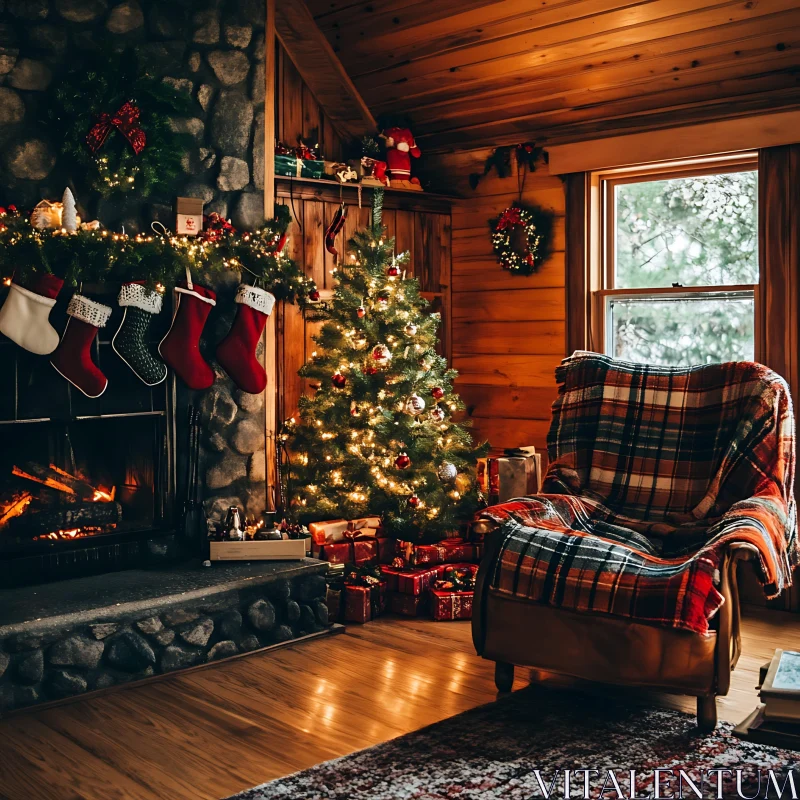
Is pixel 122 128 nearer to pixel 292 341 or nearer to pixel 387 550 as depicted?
pixel 292 341

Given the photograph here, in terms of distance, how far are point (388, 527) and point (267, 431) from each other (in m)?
0.71

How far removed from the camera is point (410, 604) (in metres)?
4.13

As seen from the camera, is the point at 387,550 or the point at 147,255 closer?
the point at 147,255

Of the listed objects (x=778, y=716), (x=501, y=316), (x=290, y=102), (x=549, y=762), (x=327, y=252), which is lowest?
(x=549, y=762)

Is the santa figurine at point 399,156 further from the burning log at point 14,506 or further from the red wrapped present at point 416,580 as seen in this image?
the burning log at point 14,506

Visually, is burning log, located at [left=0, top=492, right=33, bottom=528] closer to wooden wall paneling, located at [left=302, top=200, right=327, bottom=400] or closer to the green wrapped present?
wooden wall paneling, located at [left=302, top=200, right=327, bottom=400]

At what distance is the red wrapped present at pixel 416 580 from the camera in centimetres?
413

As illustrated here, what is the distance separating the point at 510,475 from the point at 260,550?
1193 mm

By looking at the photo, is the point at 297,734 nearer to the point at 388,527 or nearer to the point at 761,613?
the point at 388,527

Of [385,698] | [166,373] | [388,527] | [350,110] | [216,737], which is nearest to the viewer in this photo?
[216,737]

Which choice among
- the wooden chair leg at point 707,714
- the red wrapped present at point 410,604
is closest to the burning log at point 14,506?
the red wrapped present at point 410,604

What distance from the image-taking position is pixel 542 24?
4.25 metres

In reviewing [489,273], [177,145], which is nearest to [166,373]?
[177,145]

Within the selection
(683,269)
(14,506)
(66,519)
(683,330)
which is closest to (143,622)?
(66,519)
